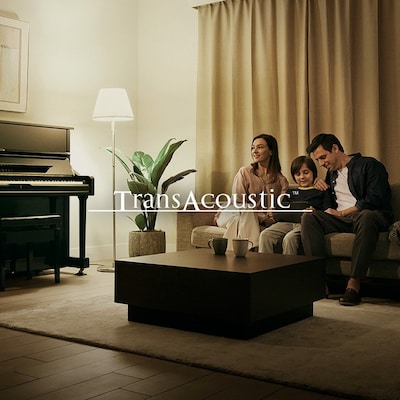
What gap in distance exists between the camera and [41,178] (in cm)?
453

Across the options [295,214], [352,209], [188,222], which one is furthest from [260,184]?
[352,209]

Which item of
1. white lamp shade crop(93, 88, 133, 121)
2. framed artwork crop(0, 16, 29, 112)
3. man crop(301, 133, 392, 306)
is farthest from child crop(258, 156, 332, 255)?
framed artwork crop(0, 16, 29, 112)

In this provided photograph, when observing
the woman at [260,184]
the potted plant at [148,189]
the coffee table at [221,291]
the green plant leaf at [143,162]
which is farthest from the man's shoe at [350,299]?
the green plant leaf at [143,162]

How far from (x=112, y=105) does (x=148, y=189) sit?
73 cm

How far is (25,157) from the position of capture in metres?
4.71

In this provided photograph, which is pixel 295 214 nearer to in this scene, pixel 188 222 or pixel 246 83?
pixel 188 222

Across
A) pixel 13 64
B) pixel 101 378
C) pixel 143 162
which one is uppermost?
pixel 13 64

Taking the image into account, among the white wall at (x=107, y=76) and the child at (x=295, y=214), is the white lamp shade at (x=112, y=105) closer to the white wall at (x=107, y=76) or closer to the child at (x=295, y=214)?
the white wall at (x=107, y=76)

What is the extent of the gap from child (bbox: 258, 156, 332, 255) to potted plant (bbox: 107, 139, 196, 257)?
1191 millimetres

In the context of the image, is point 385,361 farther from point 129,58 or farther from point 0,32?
point 129,58

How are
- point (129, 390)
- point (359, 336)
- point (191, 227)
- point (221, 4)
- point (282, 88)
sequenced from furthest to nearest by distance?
1. point (221, 4)
2. point (282, 88)
3. point (191, 227)
4. point (359, 336)
5. point (129, 390)

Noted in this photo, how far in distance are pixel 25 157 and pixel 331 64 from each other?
2.38 m

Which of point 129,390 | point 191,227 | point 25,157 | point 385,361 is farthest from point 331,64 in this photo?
point 129,390

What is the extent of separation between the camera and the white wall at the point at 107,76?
525 cm
